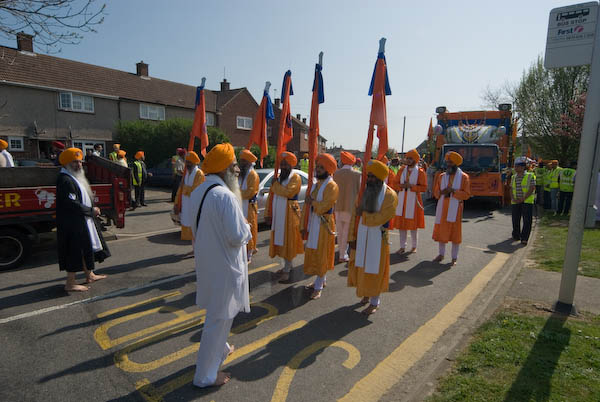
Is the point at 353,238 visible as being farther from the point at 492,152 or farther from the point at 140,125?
the point at 140,125

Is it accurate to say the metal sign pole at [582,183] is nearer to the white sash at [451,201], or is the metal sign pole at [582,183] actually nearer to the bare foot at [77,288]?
the white sash at [451,201]

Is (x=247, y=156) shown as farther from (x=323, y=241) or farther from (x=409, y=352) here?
(x=409, y=352)

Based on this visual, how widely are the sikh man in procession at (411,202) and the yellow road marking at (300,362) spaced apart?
426cm

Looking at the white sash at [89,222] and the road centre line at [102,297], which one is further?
the white sash at [89,222]

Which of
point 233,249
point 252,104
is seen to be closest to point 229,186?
point 233,249

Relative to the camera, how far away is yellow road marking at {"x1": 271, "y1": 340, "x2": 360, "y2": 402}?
121 inches

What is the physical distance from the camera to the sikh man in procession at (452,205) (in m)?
6.99

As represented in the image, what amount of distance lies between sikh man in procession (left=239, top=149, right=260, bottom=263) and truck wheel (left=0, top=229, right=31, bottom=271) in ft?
12.8

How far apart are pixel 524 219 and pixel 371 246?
624cm

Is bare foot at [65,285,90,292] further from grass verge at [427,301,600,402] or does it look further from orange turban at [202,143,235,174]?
grass verge at [427,301,600,402]

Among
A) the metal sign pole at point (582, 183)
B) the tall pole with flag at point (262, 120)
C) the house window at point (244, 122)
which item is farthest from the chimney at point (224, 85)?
the metal sign pole at point (582, 183)

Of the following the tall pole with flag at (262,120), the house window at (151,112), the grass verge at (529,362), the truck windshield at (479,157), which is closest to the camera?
the grass verge at (529,362)

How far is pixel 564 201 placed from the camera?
1298 centimetres

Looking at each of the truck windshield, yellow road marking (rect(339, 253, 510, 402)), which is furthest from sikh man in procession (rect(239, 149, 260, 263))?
the truck windshield
